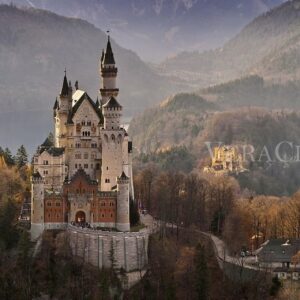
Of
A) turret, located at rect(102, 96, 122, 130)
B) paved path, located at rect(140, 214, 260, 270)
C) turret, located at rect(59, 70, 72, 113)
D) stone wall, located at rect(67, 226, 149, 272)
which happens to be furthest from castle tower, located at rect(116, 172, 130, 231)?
turret, located at rect(59, 70, 72, 113)

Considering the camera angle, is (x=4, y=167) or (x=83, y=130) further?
(x=4, y=167)

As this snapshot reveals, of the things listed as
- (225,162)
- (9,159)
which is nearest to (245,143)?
(225,162)

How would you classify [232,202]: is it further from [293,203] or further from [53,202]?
[53,202]

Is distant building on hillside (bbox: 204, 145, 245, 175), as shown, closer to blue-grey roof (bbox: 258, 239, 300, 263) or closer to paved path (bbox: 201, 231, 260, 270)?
paved path (bbox: 201, 231, 260, 270)

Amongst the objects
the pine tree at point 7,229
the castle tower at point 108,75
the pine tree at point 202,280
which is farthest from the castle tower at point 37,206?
the pine tree at point 202,280

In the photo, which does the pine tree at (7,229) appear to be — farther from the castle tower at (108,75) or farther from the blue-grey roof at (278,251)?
the blue-grey roof at (278,251)

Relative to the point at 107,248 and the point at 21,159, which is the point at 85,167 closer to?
the point at 107,248

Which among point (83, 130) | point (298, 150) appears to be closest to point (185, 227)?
point (83, 130)
